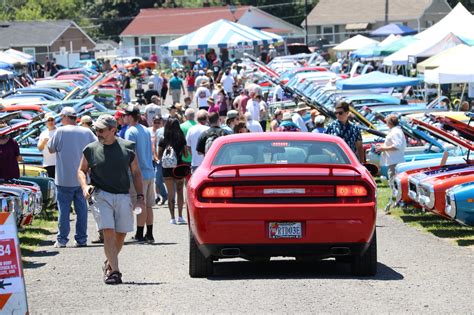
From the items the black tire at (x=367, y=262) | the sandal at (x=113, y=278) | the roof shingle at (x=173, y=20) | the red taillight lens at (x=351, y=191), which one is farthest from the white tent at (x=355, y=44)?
the sandal at (x=113, y=278)

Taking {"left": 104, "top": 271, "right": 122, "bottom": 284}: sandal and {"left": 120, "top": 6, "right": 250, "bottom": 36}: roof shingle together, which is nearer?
{"left": 104, "top": 271, "right": 122, "bottom": 284}: sandal

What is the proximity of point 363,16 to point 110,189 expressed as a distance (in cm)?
8360

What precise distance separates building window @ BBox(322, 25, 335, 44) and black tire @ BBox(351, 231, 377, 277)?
79.5 metres

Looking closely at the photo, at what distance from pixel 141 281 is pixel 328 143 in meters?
2.32

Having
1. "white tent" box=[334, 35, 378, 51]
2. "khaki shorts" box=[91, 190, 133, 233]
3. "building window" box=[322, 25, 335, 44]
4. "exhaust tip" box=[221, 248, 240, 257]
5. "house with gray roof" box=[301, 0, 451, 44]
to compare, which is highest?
"house with gray roof" box=[301, 0, 451, 44]

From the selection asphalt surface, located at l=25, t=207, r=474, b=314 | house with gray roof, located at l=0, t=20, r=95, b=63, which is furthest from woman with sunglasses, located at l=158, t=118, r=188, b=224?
house with gray roof, located at l=0, t=20, r=95, b=63

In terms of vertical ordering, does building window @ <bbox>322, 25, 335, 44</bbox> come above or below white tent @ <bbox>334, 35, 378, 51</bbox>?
above

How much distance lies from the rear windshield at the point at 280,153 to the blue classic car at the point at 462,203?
3.12 m

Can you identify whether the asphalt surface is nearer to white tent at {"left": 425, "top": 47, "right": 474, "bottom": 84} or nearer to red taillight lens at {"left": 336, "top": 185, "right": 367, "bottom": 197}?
red taillight lens at {"left": 336, "top": 185, "right": 367, "bottom": 197}

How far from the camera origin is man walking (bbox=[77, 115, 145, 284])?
35.4 feet

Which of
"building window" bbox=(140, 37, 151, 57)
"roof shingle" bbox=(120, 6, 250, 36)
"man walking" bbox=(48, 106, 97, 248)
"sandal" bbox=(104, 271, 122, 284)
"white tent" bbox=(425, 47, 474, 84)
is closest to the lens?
"sandal" bbox=(104, 271, 122, 284)

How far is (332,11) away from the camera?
95.5 metres

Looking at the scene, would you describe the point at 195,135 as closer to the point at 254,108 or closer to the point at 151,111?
the point at 151,111

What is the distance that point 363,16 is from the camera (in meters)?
92.8
